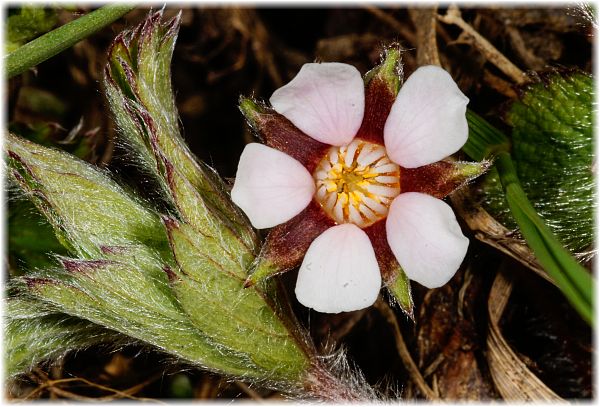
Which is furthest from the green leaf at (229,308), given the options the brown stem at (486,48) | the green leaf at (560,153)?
the brown stem at (486,48)

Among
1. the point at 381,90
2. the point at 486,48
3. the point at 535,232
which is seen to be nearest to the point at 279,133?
the point at 381,90

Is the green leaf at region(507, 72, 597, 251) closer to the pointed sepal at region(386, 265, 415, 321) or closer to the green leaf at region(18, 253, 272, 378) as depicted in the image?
the pointed sepal at region(386, 265, 415, 321)

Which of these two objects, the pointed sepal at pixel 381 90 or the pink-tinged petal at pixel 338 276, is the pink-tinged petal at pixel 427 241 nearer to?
the pink-tinged petal at pixel 338 276

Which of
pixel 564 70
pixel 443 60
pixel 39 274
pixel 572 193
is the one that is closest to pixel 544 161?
pixel 572 193

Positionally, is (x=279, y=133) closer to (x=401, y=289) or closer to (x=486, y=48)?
(x=401, y=289)

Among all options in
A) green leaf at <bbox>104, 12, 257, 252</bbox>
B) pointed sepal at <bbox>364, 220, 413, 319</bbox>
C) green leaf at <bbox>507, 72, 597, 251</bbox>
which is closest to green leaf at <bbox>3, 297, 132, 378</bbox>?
green leaf at <bbox>104, 12, 257, 252</bbox>

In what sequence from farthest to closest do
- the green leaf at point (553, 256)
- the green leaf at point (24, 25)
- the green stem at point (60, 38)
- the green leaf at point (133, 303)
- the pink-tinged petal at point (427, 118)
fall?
the green leaf at point (24, 25) < the green stem at point (60, 38) < the green leaf at point (133, 303) < the pink-tinged petal at point (427, 118) < the green leaf at point (553, 256)
